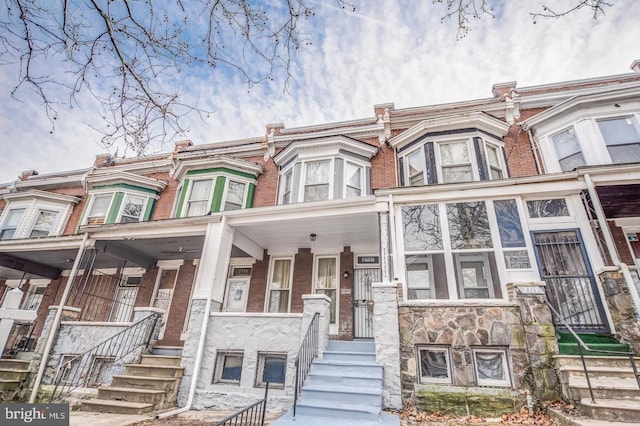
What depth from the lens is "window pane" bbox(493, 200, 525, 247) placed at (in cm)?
682

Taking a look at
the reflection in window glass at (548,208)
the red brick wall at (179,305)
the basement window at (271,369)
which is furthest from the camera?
the red brick wall at (179,305)

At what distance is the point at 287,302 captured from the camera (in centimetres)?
975

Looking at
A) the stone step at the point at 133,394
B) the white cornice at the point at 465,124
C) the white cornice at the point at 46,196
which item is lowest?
the stone step at the point at 133,394

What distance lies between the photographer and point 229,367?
277 inches

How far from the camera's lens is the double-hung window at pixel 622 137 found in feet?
26.9

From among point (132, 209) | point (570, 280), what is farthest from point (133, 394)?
point (570, 280)

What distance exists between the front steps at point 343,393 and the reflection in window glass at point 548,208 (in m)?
4.83

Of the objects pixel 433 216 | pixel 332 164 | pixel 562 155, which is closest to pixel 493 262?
pixel 433 216

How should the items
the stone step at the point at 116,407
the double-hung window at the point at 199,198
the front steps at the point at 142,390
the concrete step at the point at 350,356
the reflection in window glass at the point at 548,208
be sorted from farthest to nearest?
the double-hung window at the point at 199,198 → the reflection in window glass at the point at 548,208 → the concrete step at the point at 350,356 → the front steps at the point at 142,390 → the stone step at the point at 116,407

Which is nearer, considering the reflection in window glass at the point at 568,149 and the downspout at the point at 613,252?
the downspout at the point at 613,252

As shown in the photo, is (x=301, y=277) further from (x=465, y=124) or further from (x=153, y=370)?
(x=465, y=124)

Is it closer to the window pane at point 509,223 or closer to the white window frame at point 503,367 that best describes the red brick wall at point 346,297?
the white window frame at point 503,367

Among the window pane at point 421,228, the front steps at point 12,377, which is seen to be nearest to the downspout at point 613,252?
the window pane at point 421,228

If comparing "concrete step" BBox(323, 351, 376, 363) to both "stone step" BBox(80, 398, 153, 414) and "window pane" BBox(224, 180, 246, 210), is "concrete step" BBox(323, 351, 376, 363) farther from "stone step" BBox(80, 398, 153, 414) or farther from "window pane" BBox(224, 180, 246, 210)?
"window pane" BBox(224, 180, 246, 210)
